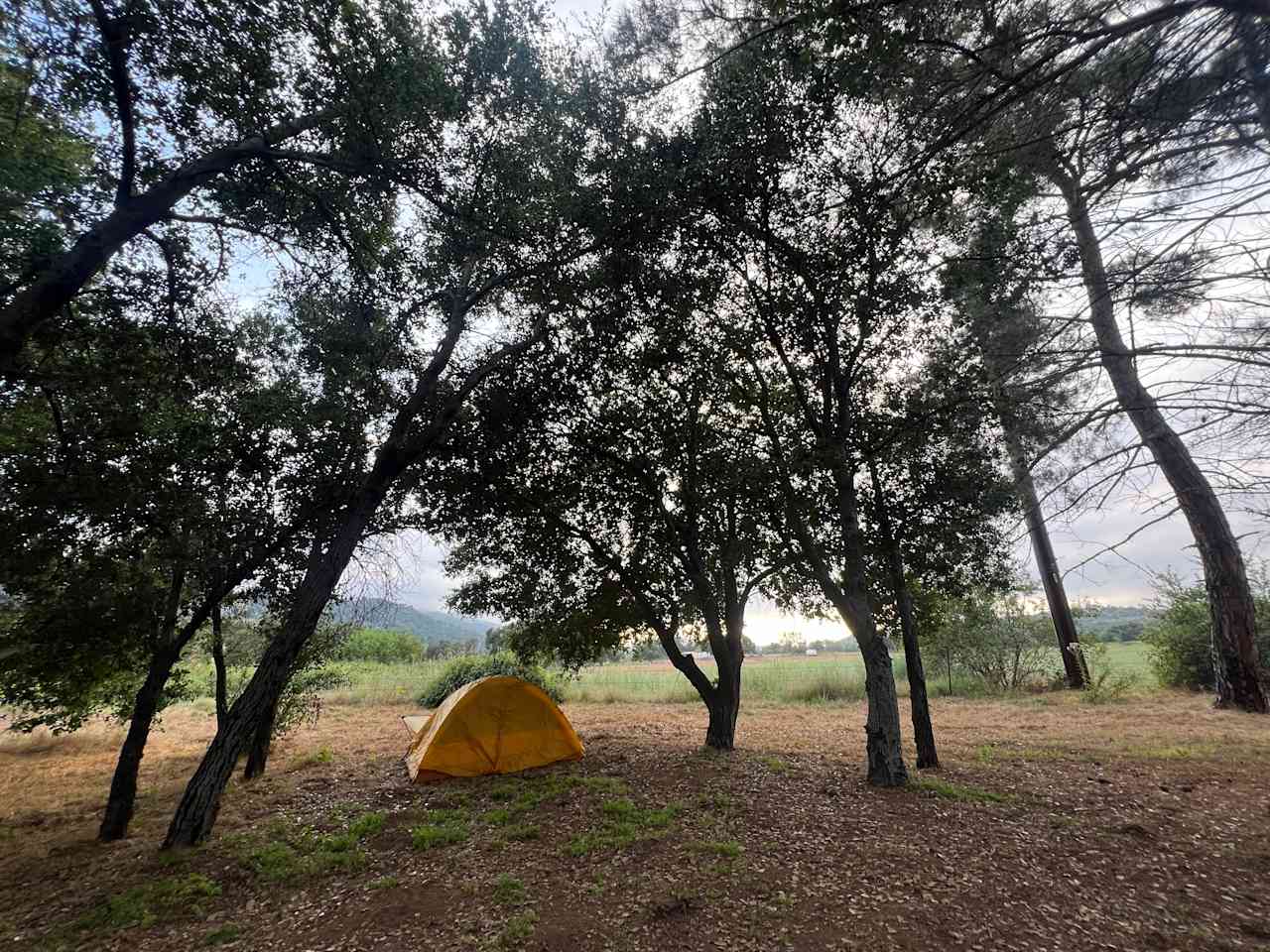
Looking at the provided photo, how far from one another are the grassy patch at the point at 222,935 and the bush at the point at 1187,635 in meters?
23.5

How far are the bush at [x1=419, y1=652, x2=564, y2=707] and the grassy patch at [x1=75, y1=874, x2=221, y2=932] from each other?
15.8 meters

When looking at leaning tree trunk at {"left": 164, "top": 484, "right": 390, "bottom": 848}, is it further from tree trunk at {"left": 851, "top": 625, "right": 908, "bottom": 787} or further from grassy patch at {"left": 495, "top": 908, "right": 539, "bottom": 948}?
tree trunk at {"left": 851, "top": 625, "right": 908, "bottom": 787}

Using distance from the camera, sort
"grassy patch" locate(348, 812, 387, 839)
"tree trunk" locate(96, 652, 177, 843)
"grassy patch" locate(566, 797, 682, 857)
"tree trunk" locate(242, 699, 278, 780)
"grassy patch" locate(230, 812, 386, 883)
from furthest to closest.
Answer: "tree trunk" locate(242, 699, 278, 780) → "tree trunk" locate(96, 652, 177, 843) → "grassy patch" locate(348, 812, 387, 839) → "grassy patch" locate(566, 797, 682, 857) → "grassy patch" locate(230, 812, 386, 883)

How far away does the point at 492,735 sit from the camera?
10.4 m

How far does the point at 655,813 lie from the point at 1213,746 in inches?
416

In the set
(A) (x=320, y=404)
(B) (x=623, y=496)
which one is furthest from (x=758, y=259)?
(A) (x=320, y=404)

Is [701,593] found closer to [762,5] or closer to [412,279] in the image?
[412,279]

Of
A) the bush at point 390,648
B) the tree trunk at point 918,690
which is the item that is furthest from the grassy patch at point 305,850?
the bush at point 390,648

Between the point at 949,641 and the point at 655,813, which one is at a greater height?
the point at 949,641

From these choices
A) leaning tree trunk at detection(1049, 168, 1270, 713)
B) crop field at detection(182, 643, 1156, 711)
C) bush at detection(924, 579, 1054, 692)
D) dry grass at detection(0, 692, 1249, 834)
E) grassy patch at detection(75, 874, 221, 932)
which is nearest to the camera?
grassy patch at detection(75, 874, 221, 932)

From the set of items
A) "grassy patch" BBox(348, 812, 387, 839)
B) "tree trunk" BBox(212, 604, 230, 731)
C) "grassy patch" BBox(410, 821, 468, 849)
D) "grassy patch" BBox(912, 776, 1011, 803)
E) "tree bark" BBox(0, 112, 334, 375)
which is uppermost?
"tree bark" BBox(0, 112, 334, 375)

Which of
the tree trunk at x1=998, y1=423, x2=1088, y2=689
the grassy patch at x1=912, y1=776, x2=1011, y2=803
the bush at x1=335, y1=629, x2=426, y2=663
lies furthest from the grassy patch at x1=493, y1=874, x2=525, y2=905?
the bush at x1=335, y1=629, x2=426, y2=663

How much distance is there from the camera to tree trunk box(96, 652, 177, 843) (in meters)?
7.59

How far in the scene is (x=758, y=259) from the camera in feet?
29.6
